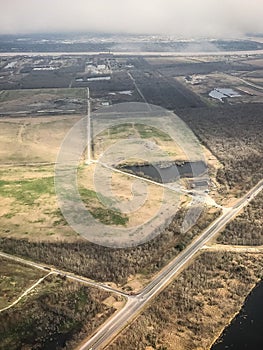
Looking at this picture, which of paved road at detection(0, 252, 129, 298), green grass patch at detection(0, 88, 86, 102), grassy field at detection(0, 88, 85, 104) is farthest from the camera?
green grass patch at detection(0, 88, 86, 102)

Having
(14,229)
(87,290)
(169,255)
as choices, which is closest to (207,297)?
(169,255)

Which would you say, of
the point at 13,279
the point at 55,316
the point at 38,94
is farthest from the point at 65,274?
the point at 38,94

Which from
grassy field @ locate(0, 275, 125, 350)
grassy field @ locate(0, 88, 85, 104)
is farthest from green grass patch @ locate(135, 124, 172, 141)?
grassy field @ locate(0, 275, 125, 350)

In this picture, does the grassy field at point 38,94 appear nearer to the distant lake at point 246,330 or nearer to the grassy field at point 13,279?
the grassy field at point 13,279

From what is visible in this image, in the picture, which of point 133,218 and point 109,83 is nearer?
point 133,218

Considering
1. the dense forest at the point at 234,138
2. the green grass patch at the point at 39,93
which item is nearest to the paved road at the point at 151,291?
the dense forest at the point at 234,138

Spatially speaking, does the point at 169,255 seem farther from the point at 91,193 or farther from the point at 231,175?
the point at 231,175

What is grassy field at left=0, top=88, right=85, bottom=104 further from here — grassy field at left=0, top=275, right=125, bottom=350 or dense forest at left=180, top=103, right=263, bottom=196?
grassy field at left=0, top=275, right=125, bottom=350
